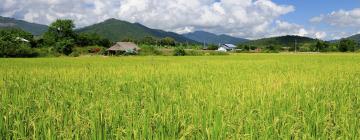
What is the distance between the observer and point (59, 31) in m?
63.2

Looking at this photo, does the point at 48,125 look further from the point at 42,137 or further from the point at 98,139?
the point at 98,139

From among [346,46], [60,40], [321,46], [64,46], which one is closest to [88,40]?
[60,40]

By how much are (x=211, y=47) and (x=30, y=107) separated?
3509 inches

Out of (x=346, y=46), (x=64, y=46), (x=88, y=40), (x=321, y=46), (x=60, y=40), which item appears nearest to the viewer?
(x=64, y=46)

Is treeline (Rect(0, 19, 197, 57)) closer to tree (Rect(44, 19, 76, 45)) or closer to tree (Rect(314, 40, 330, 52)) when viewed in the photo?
tree (Rect(44, 19, 76, 45))

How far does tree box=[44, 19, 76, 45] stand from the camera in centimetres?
6216

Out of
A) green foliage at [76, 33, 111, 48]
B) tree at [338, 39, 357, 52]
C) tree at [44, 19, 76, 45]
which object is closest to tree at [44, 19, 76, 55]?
tree at [44, 19, 76, 45]

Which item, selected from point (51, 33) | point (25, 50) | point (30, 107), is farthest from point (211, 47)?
point (30, 107)

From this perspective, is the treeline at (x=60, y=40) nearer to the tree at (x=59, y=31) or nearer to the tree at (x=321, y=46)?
the tree at (x=59, y=31)

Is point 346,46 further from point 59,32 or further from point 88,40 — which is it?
point 59,32

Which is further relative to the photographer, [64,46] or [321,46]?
[321,46]

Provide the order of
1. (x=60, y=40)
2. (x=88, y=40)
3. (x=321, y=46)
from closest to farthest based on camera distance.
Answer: (x=60, y=40), (x=88, y=40), (x=321, y=46)

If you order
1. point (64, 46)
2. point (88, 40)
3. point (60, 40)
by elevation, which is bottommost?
point (64, 46)

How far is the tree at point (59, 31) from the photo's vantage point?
62.2m
